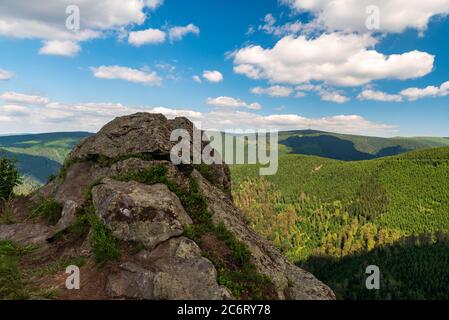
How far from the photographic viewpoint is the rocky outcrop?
13.2m

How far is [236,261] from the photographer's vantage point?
15.3 meters

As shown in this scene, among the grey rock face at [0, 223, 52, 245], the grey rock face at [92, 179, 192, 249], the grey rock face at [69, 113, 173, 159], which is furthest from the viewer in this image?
the grey rock face at [69, 113, 173, 159]

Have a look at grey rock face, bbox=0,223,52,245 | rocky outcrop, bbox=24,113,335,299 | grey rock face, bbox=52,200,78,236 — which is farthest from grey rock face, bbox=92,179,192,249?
grey rock face, bbox=0,223,52,245

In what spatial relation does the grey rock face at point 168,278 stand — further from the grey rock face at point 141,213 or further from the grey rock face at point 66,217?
the grey rock face at point 66,217

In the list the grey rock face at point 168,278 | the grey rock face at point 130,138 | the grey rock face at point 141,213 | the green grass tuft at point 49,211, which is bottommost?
the grey rock face at point 168,278

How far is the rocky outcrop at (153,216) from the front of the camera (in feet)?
43.2

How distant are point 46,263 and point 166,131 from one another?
12171mm

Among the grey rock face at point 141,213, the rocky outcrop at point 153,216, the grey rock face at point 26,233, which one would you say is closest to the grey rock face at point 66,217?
the rocky outcrop at point 153,216

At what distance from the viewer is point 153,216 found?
16.0m

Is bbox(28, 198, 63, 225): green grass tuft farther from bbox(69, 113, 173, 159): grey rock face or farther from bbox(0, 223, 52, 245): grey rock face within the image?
bbox(69, 113, 173, 159): grey rock face

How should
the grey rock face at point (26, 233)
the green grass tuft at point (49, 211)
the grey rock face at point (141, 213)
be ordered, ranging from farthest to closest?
the green grass tuft at point (49, 211), the grey rock face at point (26, 233), the grey rock face at point (141, 213)
